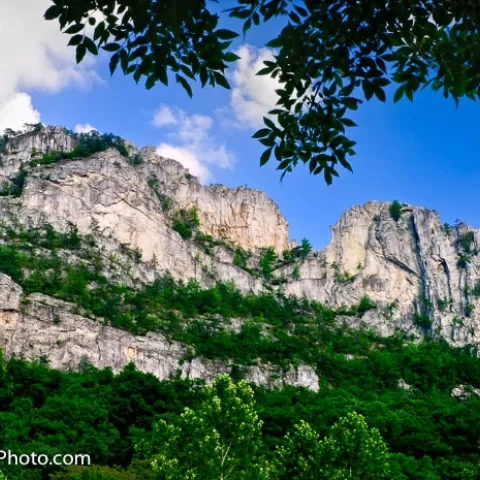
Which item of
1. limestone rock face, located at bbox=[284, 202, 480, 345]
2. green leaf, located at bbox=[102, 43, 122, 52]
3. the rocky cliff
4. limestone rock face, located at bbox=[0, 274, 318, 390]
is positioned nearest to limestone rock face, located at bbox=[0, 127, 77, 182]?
the rocky cliff

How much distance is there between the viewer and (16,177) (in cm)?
6881

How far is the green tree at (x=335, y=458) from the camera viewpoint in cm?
1930

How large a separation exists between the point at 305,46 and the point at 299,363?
50451mm

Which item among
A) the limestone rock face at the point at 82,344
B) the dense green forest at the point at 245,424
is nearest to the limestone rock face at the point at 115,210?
the limestone rock face at the point at 82,344

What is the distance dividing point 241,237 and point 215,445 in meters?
63.8

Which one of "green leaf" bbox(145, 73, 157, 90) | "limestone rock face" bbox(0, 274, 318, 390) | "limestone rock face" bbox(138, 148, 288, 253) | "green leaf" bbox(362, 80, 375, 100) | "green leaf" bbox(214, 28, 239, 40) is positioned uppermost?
"limestone rock face" bbox(138, 148, 288, 253)

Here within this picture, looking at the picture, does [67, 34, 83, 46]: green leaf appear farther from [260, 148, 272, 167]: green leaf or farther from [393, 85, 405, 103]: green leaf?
[393, 85, 405, 103]: green leaf

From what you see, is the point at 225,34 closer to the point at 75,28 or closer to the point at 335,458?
the point at 75,28

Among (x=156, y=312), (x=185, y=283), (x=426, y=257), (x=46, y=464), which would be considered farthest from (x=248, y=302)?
(x=46, y=464)

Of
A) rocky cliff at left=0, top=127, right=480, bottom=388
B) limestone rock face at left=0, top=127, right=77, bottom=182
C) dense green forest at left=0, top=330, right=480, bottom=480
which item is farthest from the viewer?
limestone rock face at left=0, top=127, right=77, bottom=182

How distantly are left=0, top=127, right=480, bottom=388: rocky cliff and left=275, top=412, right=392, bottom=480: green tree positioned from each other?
32.2 m

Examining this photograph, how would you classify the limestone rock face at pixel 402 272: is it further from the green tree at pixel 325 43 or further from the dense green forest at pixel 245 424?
the green tree at pixel 325 43

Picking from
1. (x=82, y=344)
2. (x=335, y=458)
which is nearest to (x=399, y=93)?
(x=335, y=458)

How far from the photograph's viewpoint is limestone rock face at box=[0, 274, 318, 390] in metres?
48.0
